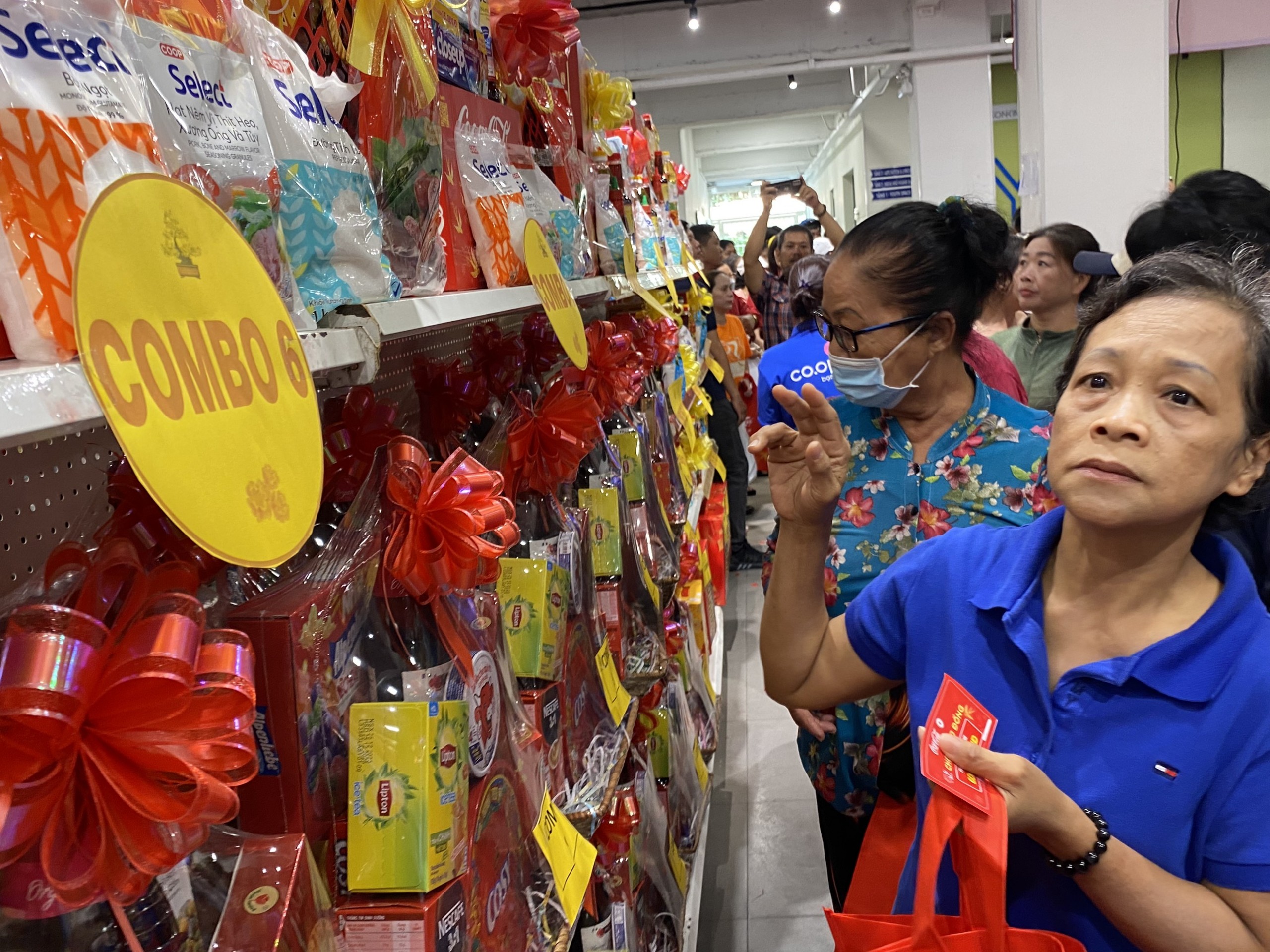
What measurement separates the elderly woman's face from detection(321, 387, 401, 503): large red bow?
2.59ft

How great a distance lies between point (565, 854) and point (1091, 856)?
1.96 ft

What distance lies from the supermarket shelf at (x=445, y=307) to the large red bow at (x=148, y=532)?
0.24 metres

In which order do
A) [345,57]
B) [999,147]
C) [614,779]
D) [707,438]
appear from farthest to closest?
[999,147] < [707,438] < [614,779] < [345,57]

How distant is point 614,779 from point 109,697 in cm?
107

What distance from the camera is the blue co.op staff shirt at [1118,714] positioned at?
3.32 feet

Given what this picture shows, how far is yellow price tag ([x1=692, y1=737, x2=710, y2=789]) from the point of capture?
2.68 metres

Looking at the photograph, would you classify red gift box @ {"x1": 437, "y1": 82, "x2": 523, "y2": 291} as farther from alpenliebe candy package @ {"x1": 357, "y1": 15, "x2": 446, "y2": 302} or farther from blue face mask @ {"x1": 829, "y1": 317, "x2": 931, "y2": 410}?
blue face mask @ {"x1": 829, "y1": 317, "x2": 931, "y2": 410}

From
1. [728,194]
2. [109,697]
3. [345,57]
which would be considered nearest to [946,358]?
[345,57]

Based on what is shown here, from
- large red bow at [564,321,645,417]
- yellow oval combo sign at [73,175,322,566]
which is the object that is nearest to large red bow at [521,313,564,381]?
large red bow at [564,321,645,417]

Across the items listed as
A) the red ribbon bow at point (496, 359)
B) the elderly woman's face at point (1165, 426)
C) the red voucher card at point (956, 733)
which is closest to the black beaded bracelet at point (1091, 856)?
the red voucher card at point (956, 733)

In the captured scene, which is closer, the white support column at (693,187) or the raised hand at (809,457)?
the raised hand at (809,457)

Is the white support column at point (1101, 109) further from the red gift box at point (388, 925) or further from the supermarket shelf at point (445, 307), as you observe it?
the red gift box at point (388, 925)

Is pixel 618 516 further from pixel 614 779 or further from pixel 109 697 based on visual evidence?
pixel 109 697

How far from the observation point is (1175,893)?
101cm
